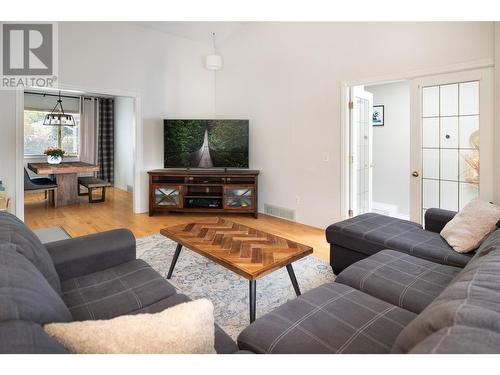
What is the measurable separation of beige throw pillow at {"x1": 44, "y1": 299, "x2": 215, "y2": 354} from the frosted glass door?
124 inches

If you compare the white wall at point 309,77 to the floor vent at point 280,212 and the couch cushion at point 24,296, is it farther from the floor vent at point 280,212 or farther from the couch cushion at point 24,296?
the couch cushion at point 24,296

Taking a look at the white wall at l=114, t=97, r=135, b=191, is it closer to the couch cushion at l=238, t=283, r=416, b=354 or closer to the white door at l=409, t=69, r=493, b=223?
the white door at l=409, t=69, r=493, b=223

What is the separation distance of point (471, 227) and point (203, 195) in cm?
362

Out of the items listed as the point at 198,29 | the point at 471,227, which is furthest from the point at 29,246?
the point at 198,29

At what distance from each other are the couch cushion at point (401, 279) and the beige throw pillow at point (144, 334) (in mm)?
1086

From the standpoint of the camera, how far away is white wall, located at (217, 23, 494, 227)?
9.86ft

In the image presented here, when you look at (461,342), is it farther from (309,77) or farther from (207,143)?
(207,143)

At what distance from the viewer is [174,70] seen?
204 inches

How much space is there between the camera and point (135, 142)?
16.2 feet

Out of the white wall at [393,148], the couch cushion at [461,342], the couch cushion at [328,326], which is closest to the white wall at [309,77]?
the white wall at [393,148]

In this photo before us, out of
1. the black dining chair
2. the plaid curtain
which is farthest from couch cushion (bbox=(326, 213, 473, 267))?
the plaid curtain

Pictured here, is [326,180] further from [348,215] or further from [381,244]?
[381,244]
